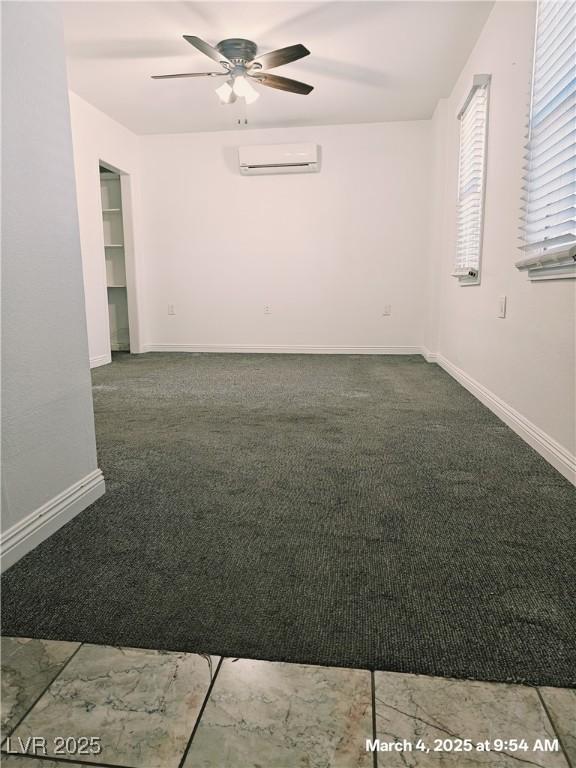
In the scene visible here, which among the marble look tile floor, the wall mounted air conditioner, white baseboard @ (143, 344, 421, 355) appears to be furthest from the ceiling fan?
the marble look tile floor

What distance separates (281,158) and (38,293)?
4364mm

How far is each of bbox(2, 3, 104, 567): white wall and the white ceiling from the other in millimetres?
2079

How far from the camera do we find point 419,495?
172 cm

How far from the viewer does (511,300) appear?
2.63m

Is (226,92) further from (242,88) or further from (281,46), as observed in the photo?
(281,46)

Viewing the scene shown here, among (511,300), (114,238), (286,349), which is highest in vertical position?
(114,238)

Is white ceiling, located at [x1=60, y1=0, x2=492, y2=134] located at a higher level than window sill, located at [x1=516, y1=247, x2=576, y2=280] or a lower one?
higher

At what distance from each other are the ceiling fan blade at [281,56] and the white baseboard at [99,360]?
2.85 meters

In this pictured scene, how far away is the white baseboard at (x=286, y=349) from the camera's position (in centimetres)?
546

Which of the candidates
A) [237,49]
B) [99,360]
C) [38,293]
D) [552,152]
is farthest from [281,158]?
[38,293]

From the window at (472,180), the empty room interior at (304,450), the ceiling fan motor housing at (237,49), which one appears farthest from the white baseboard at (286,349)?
the ceiling fan motor housing at (237,49)

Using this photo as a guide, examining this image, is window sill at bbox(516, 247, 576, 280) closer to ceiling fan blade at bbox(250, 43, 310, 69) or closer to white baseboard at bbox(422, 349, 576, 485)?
white baseboard at bbox(422, 349, 576, 485)

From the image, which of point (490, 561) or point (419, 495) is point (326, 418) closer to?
point (419, 495)

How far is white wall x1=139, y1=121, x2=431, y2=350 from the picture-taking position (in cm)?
519
